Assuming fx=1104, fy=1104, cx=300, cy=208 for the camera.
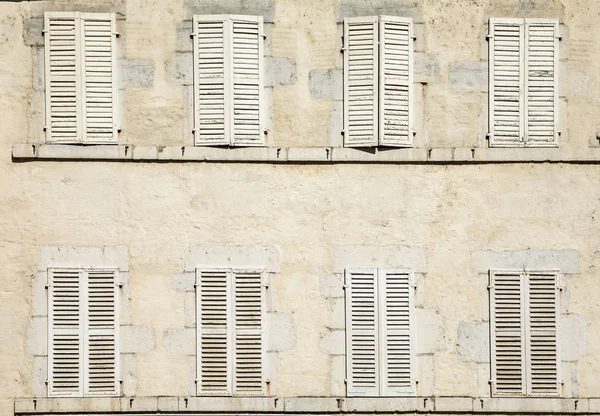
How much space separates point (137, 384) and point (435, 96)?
523 cm

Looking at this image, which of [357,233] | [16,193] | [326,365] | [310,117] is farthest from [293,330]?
[16,193]

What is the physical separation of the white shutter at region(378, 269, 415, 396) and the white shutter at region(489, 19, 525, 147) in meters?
2.30

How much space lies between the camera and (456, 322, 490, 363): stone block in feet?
45.6

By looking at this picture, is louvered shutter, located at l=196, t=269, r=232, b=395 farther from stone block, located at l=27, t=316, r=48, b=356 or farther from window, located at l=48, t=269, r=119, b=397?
stone block, located at l=27, t=316, r=48, b=356

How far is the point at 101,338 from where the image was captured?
13711 mm

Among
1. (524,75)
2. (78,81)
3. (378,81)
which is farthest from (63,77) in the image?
(524,75)

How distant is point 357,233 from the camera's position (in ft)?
45.6

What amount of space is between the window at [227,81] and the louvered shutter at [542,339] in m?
4.00

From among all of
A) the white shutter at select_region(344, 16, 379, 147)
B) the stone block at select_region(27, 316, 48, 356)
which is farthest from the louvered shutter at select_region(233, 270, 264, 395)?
the stone block at select_region(27, 316, 48, 356)

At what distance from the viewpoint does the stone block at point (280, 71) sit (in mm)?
13977

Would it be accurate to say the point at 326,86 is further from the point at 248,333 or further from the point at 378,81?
the point at 248,333

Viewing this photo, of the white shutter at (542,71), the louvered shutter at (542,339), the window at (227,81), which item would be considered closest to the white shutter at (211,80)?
the window at (227,81)

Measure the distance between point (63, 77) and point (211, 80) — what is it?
6.08 feet

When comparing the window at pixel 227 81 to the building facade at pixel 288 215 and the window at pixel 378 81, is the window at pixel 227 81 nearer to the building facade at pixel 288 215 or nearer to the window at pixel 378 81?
the building facade at pixel 288 215
